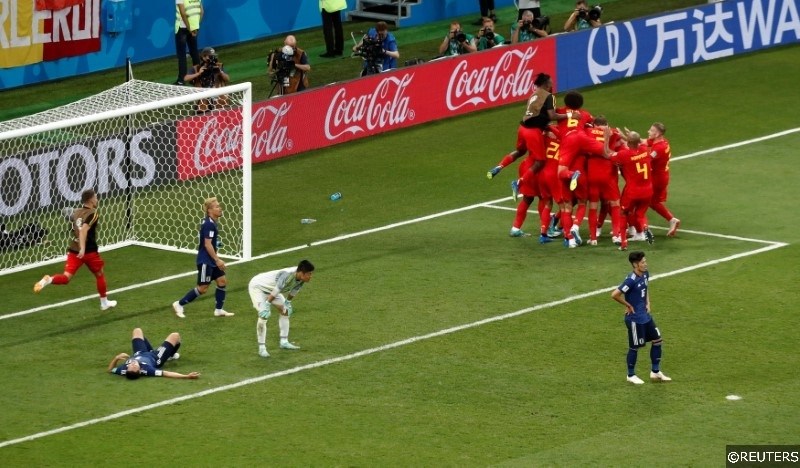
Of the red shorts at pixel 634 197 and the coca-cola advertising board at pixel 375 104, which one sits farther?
the coca-cola advertising board at pixel 375 104

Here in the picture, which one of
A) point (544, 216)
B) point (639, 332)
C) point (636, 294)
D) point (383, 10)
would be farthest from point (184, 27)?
point (639, 332)

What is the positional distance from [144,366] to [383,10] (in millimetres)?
22486

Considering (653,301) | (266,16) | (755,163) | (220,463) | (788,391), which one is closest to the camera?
(220,463)

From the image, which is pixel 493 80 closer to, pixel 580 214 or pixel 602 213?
pixel 602 213

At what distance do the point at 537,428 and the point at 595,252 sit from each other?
7429mm

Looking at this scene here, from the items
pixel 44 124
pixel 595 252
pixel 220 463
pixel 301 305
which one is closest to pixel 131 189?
pixel 44 124

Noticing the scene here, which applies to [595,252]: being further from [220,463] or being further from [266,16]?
[266,16]

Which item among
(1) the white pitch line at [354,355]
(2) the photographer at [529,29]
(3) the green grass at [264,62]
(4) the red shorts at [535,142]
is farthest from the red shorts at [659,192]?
(3) the green grass at [264,62]

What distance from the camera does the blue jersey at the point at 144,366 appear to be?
20.2 metres

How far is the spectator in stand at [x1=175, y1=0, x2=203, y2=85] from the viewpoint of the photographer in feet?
Answer: 115

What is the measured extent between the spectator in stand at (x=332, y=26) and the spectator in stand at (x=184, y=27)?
10.5 feet

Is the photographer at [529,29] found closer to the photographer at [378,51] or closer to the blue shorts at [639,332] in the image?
the photographer at [378,51]

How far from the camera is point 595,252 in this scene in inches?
999

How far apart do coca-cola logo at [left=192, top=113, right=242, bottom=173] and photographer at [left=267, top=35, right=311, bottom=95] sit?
4434 millimetres
